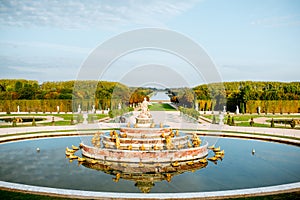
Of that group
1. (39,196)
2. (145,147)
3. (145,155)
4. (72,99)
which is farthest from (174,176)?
(72,99)

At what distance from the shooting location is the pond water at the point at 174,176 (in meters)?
→ 10.5

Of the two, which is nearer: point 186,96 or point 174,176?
point 174,176

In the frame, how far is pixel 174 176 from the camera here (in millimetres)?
11555

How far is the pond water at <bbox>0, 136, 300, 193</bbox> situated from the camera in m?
10.5

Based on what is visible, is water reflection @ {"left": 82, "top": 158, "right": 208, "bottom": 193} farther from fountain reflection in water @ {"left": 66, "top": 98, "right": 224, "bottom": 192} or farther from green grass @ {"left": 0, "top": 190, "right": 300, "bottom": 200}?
green grass @ {"left": 0, "top": 190, "right": 300, "bottom": 200}

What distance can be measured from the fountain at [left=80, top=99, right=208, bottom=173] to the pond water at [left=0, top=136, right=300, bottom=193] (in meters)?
0.97

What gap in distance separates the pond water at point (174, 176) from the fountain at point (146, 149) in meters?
0.97

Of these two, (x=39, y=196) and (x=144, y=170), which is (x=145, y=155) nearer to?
(x=144, y=170)

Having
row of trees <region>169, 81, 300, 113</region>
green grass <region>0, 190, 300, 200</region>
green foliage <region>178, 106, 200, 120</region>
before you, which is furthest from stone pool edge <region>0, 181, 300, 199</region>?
row of trees <region>169, 81, 300, 113</region>

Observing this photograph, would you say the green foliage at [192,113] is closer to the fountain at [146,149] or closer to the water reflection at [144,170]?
the fountain at [146,149]

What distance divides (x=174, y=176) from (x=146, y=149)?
3053mm

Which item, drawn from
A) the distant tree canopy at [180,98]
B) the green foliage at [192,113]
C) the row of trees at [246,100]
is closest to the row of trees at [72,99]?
the distant tree canopy at [180,98]

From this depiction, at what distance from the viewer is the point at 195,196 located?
8.95 metres

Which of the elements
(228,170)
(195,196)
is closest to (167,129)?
(228,170)
